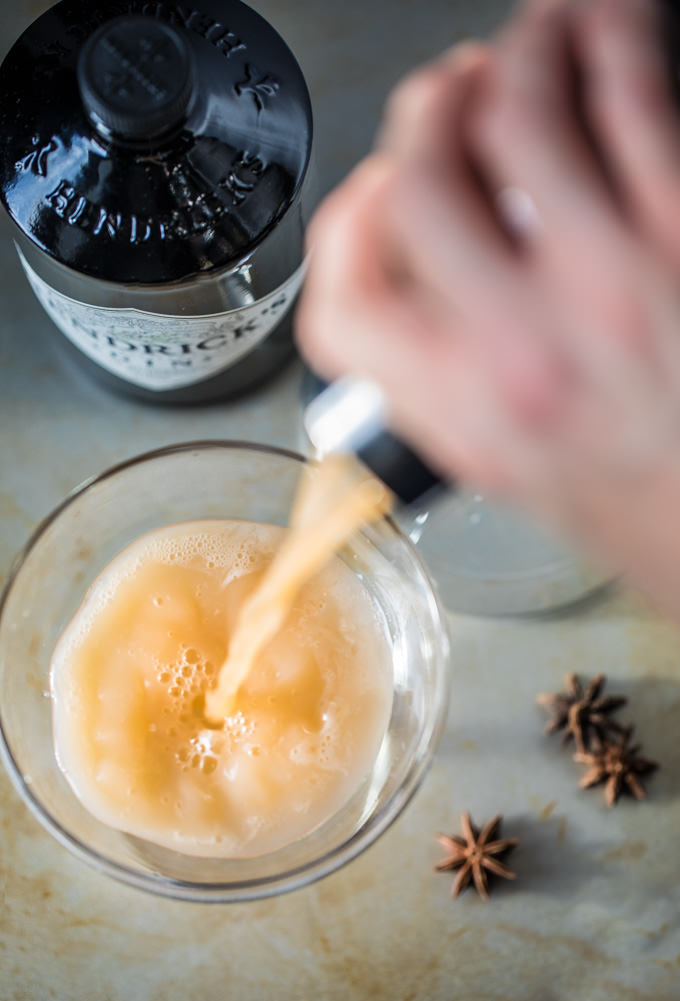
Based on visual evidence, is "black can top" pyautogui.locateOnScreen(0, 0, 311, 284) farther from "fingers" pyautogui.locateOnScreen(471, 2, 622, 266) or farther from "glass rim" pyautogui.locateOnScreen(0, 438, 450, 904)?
"fingers" pyautogui.locateOnScreen(471, 2, 622, 266)

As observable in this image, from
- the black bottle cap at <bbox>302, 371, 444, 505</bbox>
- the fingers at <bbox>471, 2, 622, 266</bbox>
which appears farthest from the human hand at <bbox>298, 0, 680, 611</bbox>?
the black bottle cap at <bbox>302, 371, 444, 505</bbox>

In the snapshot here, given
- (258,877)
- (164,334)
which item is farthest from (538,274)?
(258,877)

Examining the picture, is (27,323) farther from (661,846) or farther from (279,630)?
(661,846)

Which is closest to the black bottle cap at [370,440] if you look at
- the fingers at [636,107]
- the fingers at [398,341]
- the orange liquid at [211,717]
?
the fingers at [398,341]

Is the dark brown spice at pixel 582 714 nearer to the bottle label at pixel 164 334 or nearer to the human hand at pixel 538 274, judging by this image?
the bottle label at pixel 164 334

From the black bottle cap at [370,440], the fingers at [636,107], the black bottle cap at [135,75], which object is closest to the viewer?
the fingers at [636,107]
